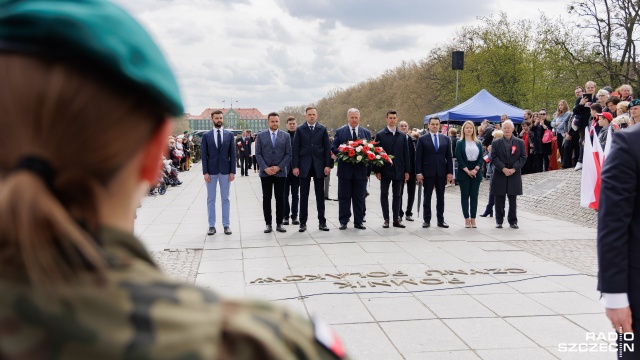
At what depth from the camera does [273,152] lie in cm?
1104

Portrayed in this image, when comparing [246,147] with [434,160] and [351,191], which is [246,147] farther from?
[434,160]

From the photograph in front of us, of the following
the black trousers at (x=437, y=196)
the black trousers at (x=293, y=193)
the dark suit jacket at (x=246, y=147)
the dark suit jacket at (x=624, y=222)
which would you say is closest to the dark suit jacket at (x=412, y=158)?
the black trousers at (x=437, y=196)

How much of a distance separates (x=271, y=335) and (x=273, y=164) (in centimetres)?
1021

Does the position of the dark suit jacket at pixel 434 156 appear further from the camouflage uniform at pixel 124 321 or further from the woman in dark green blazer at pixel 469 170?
the camouflage uniform at pixel 124 321

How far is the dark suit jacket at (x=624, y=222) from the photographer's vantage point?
109 inches

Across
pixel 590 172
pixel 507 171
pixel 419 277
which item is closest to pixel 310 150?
pixel 507 171

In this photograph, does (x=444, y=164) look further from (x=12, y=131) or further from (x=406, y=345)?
(x=12, y=131)

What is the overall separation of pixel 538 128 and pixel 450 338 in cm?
1630

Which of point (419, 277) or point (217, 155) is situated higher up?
point (217, 155)

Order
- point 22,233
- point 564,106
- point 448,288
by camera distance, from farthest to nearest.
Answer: point 564,106 < point 448,288 < point 22,233

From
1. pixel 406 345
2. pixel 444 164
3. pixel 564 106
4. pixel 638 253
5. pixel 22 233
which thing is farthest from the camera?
pixel 564 106

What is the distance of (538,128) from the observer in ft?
65.7

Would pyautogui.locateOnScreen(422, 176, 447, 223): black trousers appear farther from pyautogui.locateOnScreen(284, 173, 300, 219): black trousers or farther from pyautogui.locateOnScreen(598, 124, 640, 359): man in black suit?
pyautogui.locateOnScreen(598, 124, 640, 359): man in black suit

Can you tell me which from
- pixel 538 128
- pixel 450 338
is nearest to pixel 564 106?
pixel 538 128
